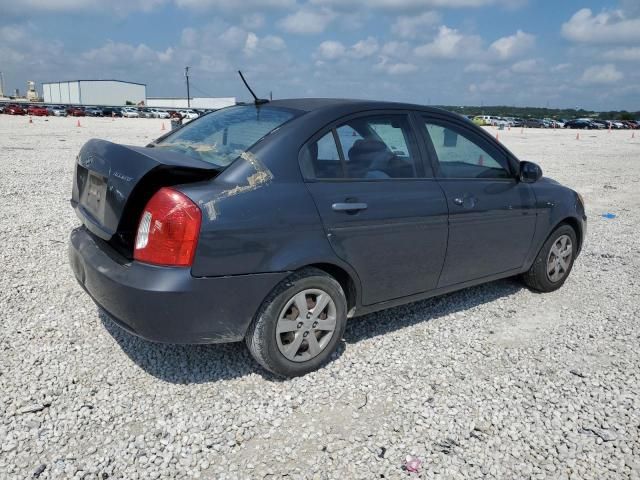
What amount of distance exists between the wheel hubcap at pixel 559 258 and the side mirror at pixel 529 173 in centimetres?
81

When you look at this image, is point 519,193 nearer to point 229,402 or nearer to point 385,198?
point 385,198

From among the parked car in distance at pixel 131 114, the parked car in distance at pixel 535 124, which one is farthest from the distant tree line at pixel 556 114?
the parked car in distance at pixel 131 114

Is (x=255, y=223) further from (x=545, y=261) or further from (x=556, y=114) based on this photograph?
(x=556, y=114)

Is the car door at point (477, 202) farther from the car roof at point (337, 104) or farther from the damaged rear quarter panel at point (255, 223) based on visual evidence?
the damaged rear quarter panel at point (255, 223)

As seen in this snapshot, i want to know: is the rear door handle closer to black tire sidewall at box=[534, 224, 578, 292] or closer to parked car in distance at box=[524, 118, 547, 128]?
black tire sidewall at box=[534, 224, 578, 292]

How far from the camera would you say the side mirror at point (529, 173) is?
4348 mm

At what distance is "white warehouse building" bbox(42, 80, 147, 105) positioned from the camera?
116312 millimetres

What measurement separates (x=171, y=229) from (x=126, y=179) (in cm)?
49

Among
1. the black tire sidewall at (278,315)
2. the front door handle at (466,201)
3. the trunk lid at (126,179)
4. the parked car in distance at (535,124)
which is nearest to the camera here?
the trunk lid at (126,179)

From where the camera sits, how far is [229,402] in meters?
3.03

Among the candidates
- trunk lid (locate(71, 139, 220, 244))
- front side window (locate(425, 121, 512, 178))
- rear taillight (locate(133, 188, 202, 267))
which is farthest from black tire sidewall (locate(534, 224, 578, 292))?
rear taillight (locate(133, 188, 202, 267))

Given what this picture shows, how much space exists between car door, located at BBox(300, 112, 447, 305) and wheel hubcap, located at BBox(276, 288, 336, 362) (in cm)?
31

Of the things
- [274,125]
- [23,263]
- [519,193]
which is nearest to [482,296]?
[519,193]

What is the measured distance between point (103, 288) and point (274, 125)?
144cm
